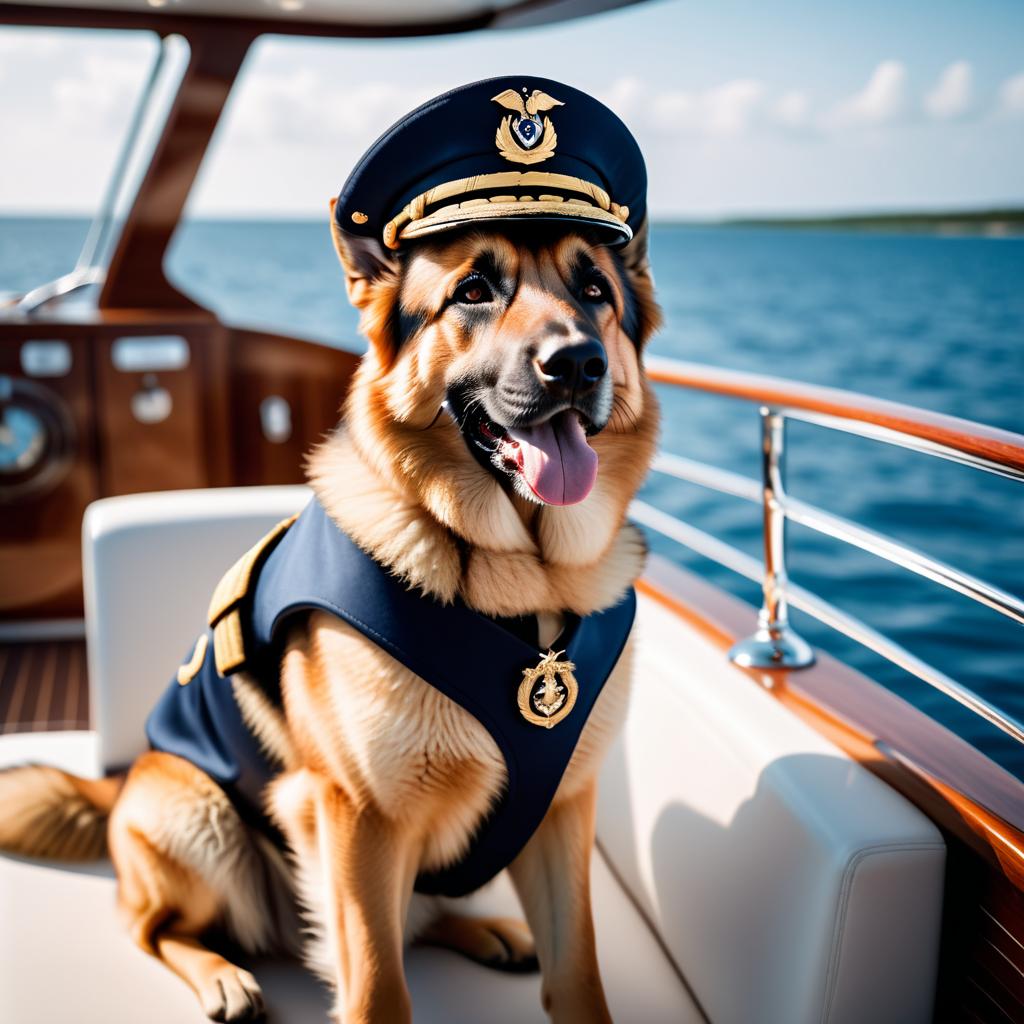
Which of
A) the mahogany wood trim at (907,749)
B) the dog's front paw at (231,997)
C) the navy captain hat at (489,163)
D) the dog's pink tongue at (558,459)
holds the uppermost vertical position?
the navy captain hat at (489,163)

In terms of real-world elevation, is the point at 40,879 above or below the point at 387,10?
below

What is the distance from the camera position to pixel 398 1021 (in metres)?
→ 1.31

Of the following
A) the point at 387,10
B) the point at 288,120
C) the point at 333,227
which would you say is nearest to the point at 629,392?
the point at 333,227

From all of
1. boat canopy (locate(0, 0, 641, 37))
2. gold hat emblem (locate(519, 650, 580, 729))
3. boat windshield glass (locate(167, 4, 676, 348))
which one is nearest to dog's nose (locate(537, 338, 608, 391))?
gold hat emblem (locate(519, 650, 580, 729))

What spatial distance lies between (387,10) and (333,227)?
240 cm

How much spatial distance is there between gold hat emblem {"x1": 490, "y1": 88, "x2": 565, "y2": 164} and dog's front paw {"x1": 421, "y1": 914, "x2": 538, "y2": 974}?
1163 millimetres

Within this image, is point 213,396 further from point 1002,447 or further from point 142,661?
point 1002,447

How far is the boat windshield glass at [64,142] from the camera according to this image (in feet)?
12.6

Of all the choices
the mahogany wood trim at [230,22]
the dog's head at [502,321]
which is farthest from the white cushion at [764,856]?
the mahogany wood trim at [230,22]

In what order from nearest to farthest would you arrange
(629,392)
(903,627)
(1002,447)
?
(1002,447) → (629,392) → (903,627)

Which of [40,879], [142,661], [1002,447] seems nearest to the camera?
[1002,447]

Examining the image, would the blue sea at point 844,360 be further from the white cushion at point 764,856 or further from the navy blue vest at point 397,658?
the navy blue vest at point 397,658

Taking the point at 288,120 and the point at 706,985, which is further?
the point at 288,120

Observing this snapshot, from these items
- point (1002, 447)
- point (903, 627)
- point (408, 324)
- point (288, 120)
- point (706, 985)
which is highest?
point (288, 120)
